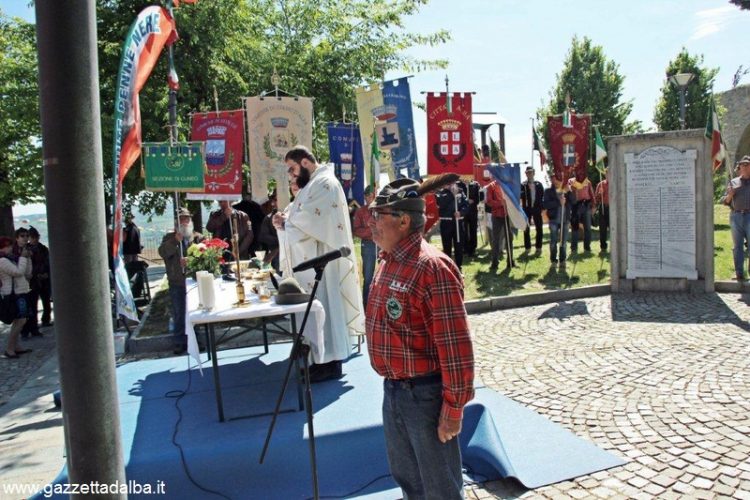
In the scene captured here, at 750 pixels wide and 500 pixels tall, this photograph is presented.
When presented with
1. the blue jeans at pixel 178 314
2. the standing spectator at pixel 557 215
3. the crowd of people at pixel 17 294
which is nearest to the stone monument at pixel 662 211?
the standing spectator at pixel 557 215

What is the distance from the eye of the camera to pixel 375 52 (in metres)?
13.8

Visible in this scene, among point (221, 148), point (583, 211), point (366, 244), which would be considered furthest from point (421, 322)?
point (583, 211)

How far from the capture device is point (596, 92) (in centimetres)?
2791

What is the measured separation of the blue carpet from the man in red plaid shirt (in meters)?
1.39

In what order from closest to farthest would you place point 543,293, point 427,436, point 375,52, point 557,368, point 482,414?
1. point 427,436
2. point 482,414
3. point 557,368
4. point 543,293
5. point 375,52

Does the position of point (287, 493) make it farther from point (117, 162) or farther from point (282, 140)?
point (282, 140)

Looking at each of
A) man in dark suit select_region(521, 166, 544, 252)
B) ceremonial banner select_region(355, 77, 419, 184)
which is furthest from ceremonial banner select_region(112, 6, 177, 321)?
man in dark suit select_region(521, 166, 544, 252)

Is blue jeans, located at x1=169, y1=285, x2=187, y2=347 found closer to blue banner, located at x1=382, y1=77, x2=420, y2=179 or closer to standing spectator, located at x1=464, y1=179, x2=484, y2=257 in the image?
blue banner, located at x1=382, y1=77, x2=420, y2=179

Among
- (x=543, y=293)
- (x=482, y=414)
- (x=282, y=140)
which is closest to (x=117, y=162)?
A: (x=482, y=414)

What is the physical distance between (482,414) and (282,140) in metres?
6.28

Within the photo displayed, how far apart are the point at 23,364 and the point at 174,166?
433cm

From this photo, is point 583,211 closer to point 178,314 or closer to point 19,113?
point 178,314

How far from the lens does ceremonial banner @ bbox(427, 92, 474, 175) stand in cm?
1070

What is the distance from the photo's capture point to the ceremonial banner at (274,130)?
908cm
